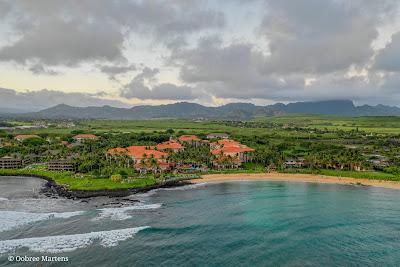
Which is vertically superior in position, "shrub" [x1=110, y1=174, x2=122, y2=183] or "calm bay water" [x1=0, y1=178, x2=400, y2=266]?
"shrub" [x1=110, y1=174, x2=122, y2=183]

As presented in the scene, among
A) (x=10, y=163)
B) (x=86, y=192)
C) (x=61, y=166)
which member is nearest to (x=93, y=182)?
(x=86, y=192)

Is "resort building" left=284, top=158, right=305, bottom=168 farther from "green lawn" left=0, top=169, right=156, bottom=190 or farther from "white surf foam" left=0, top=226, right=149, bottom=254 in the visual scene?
"white surf foam" left=0, top=226, right=149, bottom=254

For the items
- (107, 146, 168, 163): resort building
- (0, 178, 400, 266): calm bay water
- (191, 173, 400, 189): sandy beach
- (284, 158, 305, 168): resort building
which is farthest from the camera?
(284, 158, 305, 168): resort building

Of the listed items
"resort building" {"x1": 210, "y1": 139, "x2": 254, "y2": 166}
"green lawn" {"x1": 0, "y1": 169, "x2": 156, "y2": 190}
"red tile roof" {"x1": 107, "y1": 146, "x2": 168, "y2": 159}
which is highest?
"red tile roof" {"x1": 107, "y1": 146, "x2": 168, "y2": 159}

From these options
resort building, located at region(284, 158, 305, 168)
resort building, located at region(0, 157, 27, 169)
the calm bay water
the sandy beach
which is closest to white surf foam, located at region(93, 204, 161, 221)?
the calm bay water

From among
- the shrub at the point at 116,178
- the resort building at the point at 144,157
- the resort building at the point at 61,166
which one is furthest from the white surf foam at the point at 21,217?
the resort building at the point at 61,166

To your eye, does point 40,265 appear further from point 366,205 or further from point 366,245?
point 366,205
